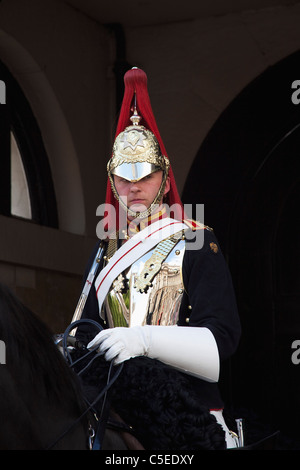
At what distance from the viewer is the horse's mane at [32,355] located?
2.45 metres

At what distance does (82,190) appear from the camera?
6.12 m

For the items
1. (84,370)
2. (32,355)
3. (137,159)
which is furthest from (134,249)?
(32,355)

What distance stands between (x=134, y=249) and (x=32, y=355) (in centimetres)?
96

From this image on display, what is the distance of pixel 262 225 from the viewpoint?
6156 millimetres

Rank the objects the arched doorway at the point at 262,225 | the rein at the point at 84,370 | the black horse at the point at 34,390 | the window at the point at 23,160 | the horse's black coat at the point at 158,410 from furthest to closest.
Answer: the arched doorway at the point at 262,225 → the window at the point at 23,160 → the horse's black coat at the point at 158,410 → the rein at the point at 84,370 → the black horse at the point at 34,390

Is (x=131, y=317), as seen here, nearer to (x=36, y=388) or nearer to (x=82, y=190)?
(x=36, y=388)

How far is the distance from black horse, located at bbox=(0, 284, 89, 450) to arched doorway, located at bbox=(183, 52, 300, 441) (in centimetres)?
358

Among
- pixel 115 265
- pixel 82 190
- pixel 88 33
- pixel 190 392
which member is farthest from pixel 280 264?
pixel 190 392

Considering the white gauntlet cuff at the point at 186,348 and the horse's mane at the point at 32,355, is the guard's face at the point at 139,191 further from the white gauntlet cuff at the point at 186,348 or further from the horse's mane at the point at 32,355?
the horse's mane at the point at 32,355

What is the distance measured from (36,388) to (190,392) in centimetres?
60

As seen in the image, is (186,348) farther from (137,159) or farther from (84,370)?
(137,159)

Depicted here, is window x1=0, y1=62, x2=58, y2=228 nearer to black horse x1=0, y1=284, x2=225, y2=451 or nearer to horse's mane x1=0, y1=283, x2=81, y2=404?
black horse x1=0, y1=284, x2=225, y2=451

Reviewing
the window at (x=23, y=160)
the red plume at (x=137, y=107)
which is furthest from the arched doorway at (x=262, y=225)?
the red plume at (x=137, y=107)

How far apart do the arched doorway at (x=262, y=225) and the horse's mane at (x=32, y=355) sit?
358 cm
